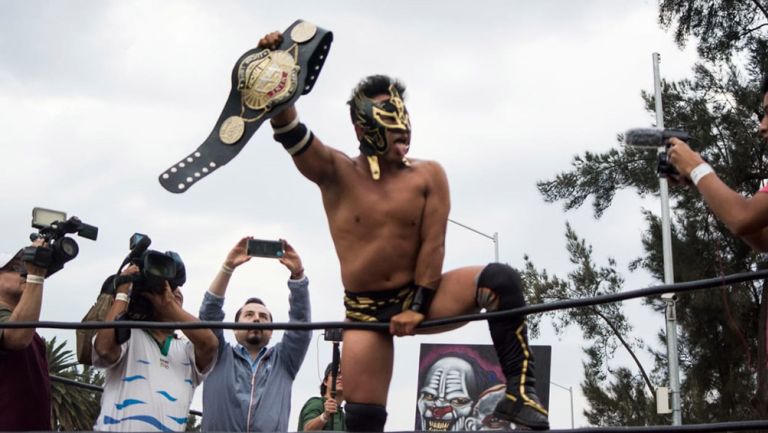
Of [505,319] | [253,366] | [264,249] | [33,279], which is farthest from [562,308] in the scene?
[33,279]

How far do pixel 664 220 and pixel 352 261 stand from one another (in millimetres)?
10093

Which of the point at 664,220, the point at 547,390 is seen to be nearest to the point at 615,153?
the point at 664,220

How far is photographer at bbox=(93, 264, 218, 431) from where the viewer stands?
13.2 ft

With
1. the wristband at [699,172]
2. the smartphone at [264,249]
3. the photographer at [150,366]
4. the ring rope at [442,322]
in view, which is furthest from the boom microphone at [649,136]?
the photographer at [150,366]

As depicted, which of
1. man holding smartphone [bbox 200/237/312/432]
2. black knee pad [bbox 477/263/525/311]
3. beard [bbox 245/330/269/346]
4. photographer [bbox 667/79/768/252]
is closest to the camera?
photographer [bbox 667/79/768/252]

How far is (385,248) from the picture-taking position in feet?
11.6

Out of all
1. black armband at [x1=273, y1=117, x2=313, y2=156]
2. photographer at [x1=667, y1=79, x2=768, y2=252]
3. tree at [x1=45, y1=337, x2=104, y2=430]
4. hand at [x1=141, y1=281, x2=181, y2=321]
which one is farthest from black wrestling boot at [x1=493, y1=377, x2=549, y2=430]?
tree at [x1=45, y1=337, x2=104, y2=430]

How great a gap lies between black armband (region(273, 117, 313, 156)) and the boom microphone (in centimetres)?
Result: 113

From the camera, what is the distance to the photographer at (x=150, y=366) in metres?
4.03

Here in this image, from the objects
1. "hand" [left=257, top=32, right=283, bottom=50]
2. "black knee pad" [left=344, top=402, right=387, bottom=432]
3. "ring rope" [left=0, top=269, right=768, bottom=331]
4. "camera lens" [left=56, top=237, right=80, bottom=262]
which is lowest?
"black knee pad" [left=344, top=402, right=387, bottom=432]

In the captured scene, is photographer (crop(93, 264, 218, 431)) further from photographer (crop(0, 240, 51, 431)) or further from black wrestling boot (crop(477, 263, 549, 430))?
black wrestling boot (crop(477, 263, 549, 430))

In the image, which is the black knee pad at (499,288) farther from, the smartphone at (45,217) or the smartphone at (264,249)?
the smartphone at (45,217)

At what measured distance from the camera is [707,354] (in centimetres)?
1238

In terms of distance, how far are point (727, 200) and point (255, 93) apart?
163 centimetres
